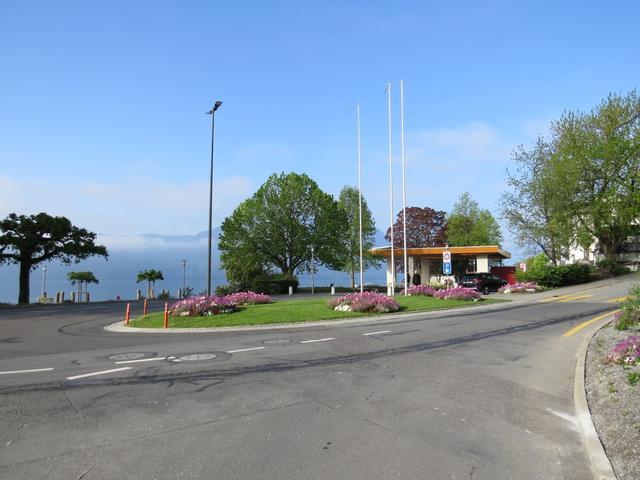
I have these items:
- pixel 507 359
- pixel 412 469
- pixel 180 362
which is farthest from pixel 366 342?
pixel 412 469

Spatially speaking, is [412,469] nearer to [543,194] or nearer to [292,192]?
[543,194]

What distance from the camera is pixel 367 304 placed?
2108 cm

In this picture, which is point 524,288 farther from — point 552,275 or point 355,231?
point 355,231

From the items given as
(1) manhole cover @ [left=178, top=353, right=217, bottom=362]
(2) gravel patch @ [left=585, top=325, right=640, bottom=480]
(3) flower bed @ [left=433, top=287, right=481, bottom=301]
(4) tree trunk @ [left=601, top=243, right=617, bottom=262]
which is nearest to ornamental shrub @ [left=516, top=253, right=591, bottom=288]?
(4) tree trunk @ [left=601, top=243, right=617, bottom=262]

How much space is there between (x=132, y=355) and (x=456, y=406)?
7.58 metres

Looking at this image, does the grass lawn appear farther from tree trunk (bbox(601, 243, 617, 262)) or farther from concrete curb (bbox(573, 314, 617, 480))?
tree trunk (bbox(601, 243, 617, 262))

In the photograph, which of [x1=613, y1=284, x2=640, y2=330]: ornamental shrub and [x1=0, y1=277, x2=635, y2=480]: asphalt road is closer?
[x1=0, y1=277, x2=635, y2=480]: asphalt road

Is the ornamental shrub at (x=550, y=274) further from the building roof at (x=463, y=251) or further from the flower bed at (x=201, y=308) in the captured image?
the flower bed at (x=201, y=308)

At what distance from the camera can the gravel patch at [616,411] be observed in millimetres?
4461

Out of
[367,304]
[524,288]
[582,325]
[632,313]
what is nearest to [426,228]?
[524,288]

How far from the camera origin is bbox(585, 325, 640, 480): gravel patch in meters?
4.46

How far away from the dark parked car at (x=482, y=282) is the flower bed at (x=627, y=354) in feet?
85.9

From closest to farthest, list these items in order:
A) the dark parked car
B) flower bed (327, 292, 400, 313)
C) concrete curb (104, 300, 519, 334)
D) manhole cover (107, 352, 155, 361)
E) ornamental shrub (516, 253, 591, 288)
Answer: manhole cover (107, 352, 155, 361) → concrete curb (104, 300, 519, 334) → flower bed (327, 292, 400, 313) → the dark parked car → ornamental shrub (516, 253, 591, 288)

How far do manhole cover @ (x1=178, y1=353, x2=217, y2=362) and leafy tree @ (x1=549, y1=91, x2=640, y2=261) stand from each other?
4041cm
